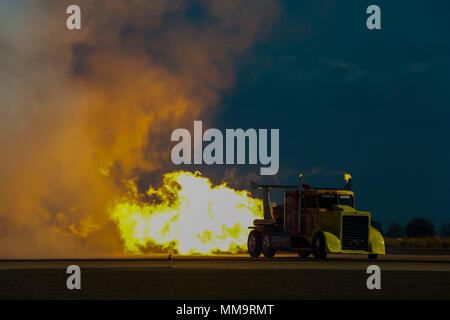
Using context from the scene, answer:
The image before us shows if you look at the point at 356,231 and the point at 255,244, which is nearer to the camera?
the point at 356,231

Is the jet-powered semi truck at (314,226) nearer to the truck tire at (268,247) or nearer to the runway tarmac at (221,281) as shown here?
the truck tire at (268,247)

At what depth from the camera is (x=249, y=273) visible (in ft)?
97.8

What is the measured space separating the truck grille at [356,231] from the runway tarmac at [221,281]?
3.54 meters

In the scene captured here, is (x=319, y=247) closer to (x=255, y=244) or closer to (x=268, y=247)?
(x=268, y=247)

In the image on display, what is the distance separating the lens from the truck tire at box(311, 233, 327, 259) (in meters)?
39.2

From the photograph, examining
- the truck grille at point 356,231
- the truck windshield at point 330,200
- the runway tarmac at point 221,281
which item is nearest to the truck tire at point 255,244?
the truck windshield at point 330,200

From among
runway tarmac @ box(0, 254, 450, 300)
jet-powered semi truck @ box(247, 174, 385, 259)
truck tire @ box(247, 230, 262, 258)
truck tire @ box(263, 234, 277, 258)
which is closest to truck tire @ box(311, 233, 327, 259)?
jet-powered semi truck @ box(247, 174, 385, 259)

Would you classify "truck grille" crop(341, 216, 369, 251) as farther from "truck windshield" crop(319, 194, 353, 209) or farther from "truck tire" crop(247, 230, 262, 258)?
"truck tire" crop(247, 230, 262, 258)

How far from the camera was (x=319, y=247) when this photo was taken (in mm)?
39469

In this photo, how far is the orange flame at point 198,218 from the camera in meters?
46.6

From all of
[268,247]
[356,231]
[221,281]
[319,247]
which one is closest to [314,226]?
[319,247]

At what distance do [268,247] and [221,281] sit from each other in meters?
16.5

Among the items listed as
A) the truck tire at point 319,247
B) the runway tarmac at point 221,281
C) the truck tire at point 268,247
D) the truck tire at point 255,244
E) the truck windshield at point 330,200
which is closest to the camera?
the runway tarmac at point 221,281
